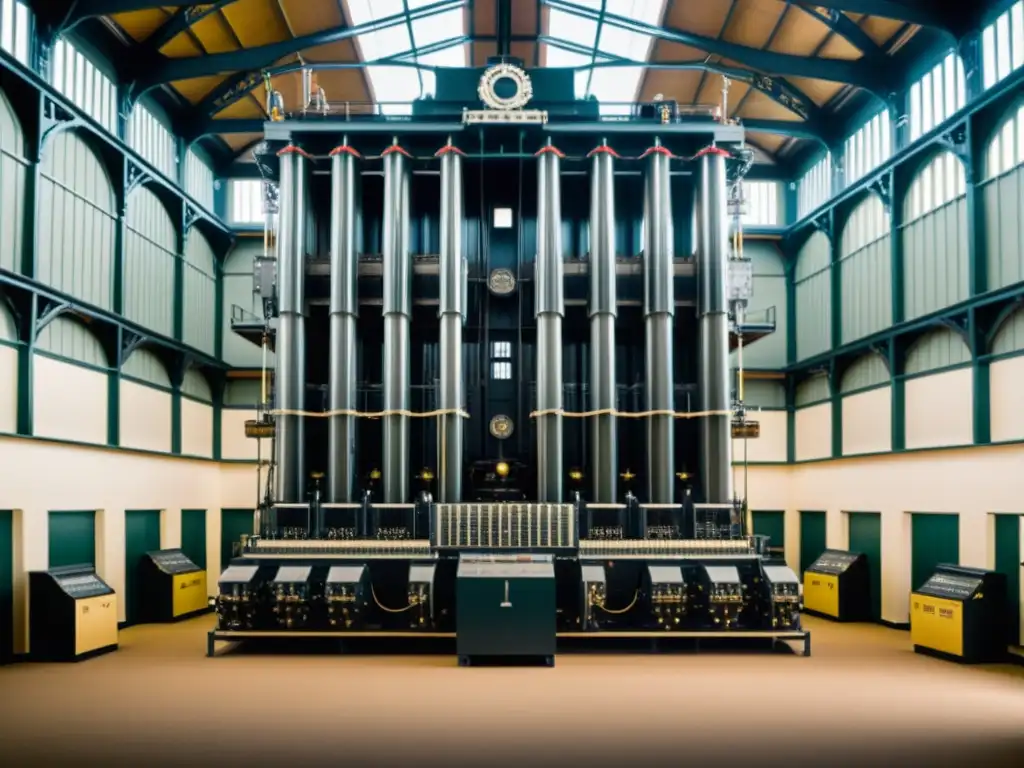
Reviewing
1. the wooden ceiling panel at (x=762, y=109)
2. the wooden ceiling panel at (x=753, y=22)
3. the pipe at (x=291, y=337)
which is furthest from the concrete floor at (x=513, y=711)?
the wooden ceiling panel at (x=762, y=109)

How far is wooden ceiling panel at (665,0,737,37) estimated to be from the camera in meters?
25.8

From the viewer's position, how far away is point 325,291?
75.8 feet

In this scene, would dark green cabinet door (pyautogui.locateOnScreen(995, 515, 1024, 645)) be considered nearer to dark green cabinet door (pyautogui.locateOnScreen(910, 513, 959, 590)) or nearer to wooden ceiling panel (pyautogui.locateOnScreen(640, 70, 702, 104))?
dark green cabinet door (pyautogui.locateOnScreen(910, 513, 959, 590))

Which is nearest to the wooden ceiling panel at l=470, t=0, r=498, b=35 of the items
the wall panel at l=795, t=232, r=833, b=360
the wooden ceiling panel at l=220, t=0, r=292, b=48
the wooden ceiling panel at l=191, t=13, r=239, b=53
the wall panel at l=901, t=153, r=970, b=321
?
the wooden ceiling panel at l=220, t=0, r=292, b=48

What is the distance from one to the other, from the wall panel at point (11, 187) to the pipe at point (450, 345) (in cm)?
795

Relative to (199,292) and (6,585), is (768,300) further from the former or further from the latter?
(6,585)

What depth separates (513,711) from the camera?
14.0 meters

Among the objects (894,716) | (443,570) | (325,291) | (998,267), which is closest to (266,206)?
(325,291)

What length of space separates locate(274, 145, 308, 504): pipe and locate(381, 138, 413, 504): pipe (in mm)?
1752

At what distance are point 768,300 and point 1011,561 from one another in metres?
15.4

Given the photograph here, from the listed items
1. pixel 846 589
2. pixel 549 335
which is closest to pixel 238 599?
pixel 549 335

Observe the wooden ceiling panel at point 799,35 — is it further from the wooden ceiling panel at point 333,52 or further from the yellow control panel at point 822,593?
the yellow control panel at point 822,593

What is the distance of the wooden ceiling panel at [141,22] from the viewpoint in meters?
23.8

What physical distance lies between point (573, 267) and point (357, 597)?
841 centimetres
